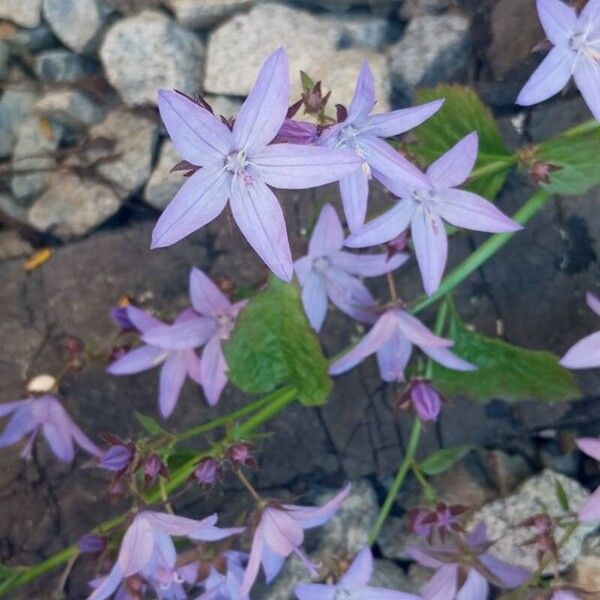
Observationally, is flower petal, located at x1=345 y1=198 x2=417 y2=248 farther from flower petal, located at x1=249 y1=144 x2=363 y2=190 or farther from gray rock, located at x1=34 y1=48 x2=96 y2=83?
gray rock, located at x1=34 y1=48 x2=96 y2=83

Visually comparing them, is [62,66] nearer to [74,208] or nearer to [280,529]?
[74,208]

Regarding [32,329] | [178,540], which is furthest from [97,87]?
[178,540]

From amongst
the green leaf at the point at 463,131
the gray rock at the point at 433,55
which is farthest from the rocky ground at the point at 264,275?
the green leaf at the point at 463,131

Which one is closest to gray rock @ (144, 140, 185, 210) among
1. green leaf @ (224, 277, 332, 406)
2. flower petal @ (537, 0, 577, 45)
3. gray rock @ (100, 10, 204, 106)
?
gray rock @ (100, 10, 204, 106)

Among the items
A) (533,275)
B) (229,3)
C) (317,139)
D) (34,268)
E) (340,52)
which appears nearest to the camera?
(317,139)

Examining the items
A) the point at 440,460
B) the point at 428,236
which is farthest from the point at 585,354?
the point at 440,460

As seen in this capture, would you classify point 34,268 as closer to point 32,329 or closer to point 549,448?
point 32,329
